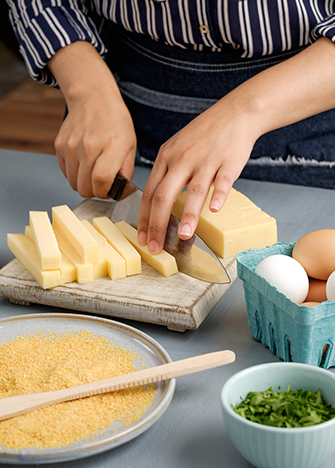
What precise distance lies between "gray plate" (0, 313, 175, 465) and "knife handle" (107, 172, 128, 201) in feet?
1.39

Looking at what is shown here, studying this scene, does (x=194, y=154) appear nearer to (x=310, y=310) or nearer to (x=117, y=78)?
(x=310, y=310)

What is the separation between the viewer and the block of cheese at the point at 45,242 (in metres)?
0.99

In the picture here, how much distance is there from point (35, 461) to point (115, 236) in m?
0.57

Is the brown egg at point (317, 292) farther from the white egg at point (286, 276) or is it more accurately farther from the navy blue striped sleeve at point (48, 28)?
the navy blue striped sleeve at point (48, 28)

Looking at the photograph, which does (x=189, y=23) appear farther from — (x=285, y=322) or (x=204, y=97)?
(x=285, y=322)

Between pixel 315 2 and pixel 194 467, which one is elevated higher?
pixel 315 2

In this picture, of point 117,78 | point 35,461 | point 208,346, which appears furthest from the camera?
point 117,78

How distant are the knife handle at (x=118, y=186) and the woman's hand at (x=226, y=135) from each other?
14 cm

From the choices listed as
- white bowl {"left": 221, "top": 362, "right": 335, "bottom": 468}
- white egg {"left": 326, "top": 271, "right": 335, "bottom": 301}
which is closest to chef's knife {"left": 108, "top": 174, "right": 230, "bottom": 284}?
white egg {"left": 326, "top": 271, "right": 335, "bottom": 301}

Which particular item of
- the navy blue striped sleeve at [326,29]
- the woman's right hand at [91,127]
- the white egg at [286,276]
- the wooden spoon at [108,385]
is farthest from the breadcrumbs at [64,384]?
the navy blue striped sleeve at [326,29]

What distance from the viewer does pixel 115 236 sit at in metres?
1.12

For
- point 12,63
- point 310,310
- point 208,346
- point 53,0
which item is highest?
point 53,0

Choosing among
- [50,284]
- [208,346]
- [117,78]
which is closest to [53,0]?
[117,78]

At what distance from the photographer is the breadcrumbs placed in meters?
0.66
